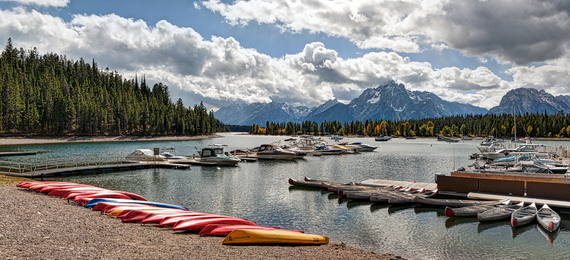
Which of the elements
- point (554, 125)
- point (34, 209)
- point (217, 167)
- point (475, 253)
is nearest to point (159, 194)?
point (34, 209)

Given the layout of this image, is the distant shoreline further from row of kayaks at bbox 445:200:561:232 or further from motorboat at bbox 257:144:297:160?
row of kayaks at bbox 445:200:561:232

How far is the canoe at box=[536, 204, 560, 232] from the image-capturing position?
58.4ft

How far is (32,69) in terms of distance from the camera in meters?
176

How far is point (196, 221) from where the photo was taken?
15016mm

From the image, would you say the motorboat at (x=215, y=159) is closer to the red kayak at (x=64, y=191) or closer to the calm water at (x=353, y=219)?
the calm water at (x=353, y=219)

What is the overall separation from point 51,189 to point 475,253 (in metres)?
27.5

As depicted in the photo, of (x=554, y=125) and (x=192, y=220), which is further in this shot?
(x=554, y=125)

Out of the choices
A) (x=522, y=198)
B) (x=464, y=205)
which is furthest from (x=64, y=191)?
(x=522, y=198)

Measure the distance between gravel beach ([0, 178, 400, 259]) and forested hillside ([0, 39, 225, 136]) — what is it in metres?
128

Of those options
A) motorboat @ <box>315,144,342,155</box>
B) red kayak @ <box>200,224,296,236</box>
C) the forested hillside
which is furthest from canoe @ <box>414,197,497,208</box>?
the forested hillside

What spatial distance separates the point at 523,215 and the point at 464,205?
3.58 metres

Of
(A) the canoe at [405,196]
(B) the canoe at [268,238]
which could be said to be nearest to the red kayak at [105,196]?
(B) the canoe at [268,238]

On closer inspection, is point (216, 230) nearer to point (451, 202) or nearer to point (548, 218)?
point (451, 202)

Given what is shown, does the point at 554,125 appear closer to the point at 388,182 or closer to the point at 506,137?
the point at 506,137
